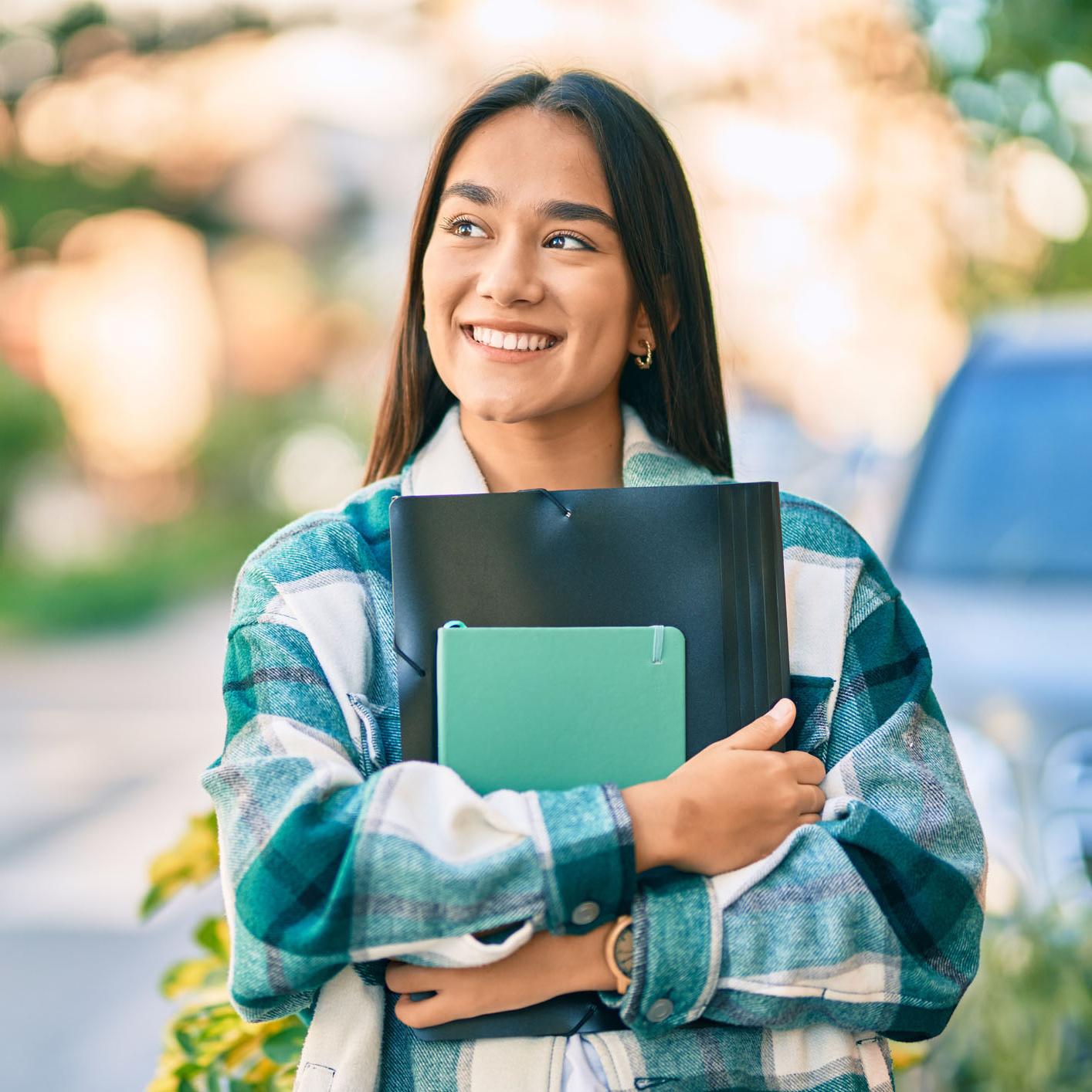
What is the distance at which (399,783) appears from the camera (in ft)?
4.81

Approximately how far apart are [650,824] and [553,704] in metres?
0.16

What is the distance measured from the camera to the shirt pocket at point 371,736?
1615mm

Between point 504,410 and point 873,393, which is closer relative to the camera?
point 504,410

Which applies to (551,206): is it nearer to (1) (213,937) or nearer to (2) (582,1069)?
(2) (582,1069)

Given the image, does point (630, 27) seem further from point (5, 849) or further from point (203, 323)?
point (203, 323)

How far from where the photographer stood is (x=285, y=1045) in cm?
197

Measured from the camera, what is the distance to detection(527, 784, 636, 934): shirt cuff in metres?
1.44

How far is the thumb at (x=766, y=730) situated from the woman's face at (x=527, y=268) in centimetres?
46

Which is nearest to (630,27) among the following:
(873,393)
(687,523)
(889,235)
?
(889,235)

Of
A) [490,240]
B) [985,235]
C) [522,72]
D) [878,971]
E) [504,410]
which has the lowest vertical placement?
[878,971]

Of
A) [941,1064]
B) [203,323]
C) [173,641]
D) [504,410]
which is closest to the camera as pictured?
[504,410]

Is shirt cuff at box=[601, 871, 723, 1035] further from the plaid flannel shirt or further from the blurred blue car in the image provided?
the blurred blue car

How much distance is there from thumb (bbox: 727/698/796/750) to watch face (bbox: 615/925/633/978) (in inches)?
8.7

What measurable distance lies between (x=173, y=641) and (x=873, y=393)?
581 cm
